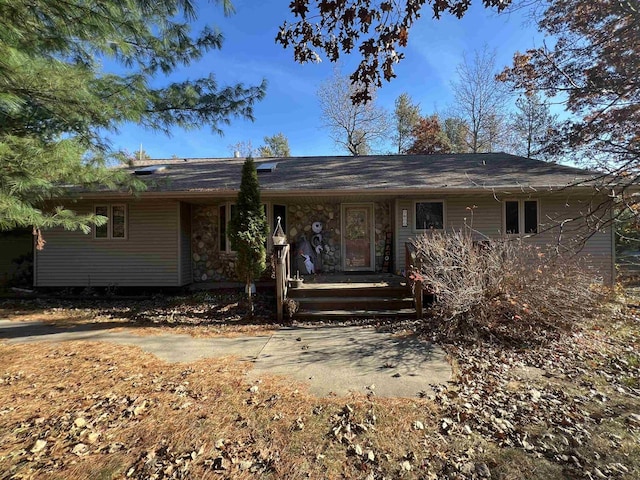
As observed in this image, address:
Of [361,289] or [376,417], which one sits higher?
[361,289]

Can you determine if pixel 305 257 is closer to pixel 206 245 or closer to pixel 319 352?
pixel 206 245

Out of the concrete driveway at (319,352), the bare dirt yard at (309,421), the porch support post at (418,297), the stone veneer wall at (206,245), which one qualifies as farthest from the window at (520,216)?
the stone veneer wall at (206,245)

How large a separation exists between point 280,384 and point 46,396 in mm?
2483

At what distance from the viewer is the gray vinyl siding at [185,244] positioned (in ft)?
30.3

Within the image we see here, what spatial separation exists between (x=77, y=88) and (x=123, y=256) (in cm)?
609

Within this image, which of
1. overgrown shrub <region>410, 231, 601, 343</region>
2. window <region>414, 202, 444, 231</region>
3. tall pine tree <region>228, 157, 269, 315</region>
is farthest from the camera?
window <region>414, 202, 444, 231</region>

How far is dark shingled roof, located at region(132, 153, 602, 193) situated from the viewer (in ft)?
28.0

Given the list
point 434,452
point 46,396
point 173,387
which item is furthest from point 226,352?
point 434,452

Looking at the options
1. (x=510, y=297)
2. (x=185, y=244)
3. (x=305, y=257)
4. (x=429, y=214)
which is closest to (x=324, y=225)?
(x=305, y=257)

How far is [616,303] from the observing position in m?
7.30

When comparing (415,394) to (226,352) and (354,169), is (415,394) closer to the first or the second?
(226,352)

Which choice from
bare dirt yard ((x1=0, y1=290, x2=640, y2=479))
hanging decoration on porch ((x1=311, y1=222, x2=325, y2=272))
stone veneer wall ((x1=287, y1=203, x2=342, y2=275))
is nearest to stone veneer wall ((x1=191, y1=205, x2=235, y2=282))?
stone veneer wall ((x1=287, y1=203, x2=342, y2=275))

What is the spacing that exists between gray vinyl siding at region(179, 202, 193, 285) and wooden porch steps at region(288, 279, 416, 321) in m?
3.94

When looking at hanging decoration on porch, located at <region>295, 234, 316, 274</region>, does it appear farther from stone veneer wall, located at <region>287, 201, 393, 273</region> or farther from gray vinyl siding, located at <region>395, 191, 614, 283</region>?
gray vinyl siding, located at <region>395, 191, 614, 283</region>
